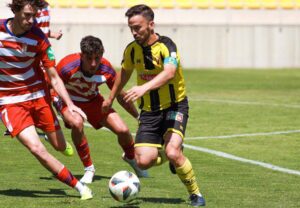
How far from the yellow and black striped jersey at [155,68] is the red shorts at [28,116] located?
0.96m

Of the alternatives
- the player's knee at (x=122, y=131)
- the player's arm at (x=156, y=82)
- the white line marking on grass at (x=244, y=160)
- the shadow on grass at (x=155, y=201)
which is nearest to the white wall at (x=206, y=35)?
the white line marking on grass at (x=244, y=160)

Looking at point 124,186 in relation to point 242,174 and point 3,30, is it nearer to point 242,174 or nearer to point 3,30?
point 3,30

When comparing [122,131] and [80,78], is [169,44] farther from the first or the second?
[122,131]

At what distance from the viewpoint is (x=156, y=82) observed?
8.12 metres

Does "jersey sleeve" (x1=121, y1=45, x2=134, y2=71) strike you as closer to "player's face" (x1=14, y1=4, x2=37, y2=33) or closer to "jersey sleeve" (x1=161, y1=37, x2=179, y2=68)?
"jersey sleeve" (x1=161, y1=37, x2=179, y2=68)

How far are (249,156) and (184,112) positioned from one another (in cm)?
391

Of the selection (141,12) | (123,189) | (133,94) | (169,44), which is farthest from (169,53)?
(123,189)

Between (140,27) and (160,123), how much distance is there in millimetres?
1084

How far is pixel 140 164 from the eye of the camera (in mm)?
8742

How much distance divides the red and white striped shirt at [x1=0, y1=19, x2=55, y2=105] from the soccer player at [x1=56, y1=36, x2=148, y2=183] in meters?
1.20

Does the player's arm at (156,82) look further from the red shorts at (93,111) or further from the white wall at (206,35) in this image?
the white wall at (206,35)

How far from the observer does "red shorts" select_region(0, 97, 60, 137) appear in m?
8.59

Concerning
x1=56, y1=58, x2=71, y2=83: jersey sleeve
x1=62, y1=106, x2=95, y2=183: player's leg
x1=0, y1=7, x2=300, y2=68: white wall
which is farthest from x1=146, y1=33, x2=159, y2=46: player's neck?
x1=0, y1=7, x2=300, y2=68: white wall

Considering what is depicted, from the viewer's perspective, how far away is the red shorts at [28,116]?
8.59 m
